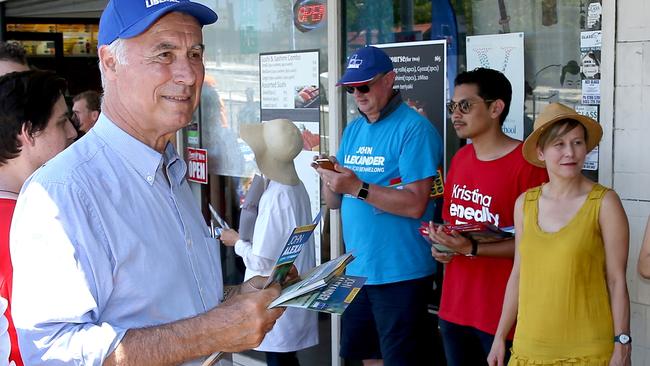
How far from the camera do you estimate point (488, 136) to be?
150 inches

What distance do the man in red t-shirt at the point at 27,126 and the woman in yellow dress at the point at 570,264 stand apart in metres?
1.94

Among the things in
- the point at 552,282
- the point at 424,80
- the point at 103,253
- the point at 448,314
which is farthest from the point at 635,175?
the point at 103,253

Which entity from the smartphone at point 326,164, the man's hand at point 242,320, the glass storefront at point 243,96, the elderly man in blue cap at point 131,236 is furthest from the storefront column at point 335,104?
the man's hand at point 242,320

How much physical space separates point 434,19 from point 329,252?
69.7 inches

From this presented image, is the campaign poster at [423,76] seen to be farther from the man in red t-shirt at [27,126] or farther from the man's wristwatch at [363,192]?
the man in red t-shirt at [27,126]

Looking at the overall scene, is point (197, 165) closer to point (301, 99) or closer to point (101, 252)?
point (301, 99)

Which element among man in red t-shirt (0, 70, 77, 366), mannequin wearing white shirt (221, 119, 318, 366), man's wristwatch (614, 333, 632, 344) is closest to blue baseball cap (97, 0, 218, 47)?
man in red t-shirt (0, 70, 77, 366)

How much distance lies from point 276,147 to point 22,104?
64.4 inches

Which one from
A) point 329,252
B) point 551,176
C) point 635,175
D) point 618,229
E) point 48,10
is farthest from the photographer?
point 48,10

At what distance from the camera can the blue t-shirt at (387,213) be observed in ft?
13.7

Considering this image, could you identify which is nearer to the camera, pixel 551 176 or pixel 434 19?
pixel 551 176

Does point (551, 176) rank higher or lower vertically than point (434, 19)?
lower

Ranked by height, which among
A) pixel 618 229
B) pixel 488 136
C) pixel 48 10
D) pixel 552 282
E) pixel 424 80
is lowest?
pixel 552 282

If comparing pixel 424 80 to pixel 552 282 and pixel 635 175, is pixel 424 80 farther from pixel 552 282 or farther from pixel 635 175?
pixel 552 282
